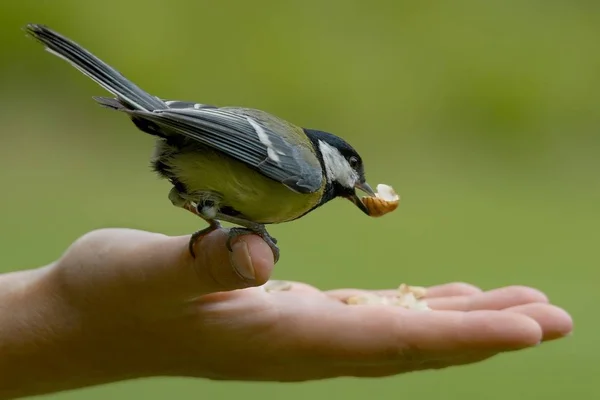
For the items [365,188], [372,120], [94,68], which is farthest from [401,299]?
[372,120]

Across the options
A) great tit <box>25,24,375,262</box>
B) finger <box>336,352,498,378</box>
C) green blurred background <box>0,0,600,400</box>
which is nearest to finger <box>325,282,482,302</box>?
finger <box>336,352,498,378</box>

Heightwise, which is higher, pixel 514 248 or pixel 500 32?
pixel 500 32

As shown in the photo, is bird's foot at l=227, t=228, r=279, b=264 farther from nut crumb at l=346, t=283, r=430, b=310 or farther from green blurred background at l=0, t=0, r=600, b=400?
green blurred background at l=0, t=0, r=600, b=400

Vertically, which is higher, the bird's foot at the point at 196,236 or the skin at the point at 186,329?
the bird's foot at the point at 196,236

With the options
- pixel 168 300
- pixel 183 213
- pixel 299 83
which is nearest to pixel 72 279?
pixel 168 300

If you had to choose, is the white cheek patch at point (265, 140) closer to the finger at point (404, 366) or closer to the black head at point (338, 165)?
the black head at point (338, 165)

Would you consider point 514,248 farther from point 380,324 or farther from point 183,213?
point 380,324

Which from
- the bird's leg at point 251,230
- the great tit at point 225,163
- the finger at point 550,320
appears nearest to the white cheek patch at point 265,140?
the great tit at point 225,163
